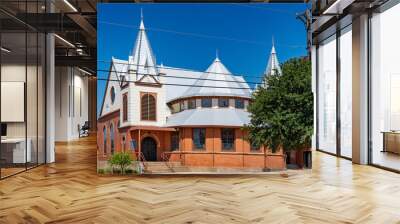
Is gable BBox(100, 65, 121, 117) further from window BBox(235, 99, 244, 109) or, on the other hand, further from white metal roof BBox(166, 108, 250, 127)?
window BBox(235, 99, 244, 109)

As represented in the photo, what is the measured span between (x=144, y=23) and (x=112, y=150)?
2.15 m

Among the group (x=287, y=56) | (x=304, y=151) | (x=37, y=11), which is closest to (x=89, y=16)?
(x=37, y=11)

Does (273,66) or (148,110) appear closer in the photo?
(148,110)

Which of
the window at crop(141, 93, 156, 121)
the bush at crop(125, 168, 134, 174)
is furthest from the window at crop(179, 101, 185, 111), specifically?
the bush at crop(125, 168, 134, 174)

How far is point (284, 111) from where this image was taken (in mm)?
6164

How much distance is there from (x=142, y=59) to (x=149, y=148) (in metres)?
1.45

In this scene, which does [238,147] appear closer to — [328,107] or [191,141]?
[191,141]

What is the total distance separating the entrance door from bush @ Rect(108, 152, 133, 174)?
279mm

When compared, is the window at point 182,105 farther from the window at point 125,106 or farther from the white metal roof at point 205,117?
the window at point 125,106

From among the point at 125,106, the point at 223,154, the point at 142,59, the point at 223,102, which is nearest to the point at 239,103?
the point at 223,102

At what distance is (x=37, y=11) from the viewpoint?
6.87 metres

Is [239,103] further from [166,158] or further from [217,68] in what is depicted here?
[166,158]

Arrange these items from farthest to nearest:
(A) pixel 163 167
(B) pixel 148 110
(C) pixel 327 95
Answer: (C) pixel 327 95
(A) pixel 163 167
(B) pixel 148 110

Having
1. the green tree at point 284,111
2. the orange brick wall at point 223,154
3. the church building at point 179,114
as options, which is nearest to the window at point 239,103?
the church building at point 179,114
